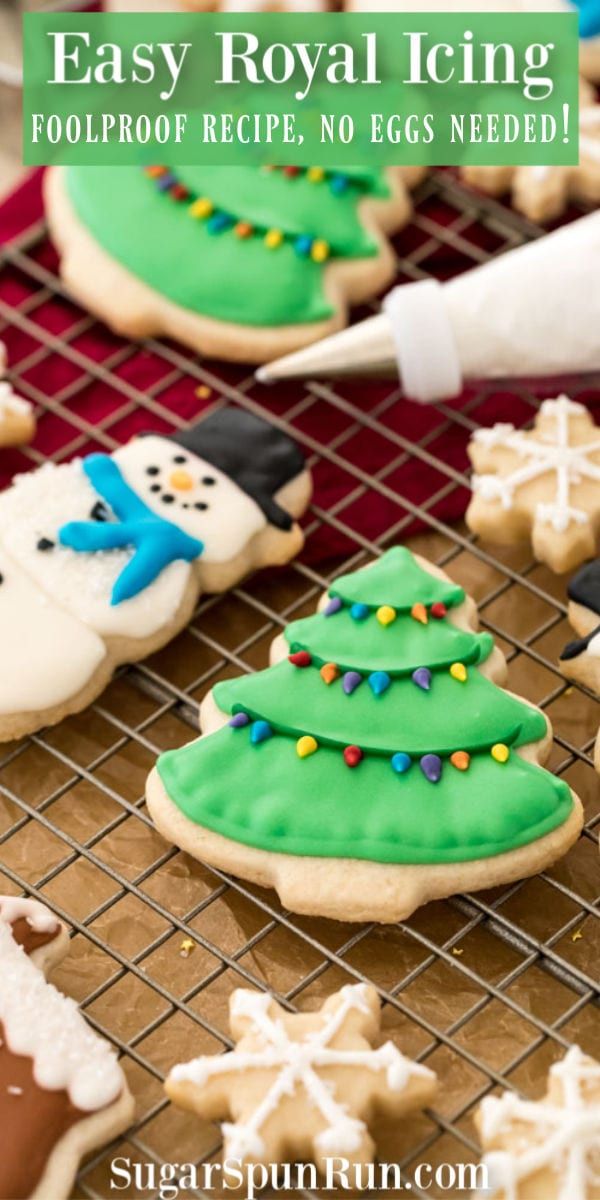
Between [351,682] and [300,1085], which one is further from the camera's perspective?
[351,682]

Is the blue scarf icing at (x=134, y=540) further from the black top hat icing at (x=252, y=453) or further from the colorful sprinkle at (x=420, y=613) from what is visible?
the colorful sprinkle at (x=420, y=613)

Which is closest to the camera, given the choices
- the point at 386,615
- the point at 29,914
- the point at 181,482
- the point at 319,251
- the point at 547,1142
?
the point at 547,1142

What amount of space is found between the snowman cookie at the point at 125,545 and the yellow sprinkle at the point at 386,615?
0.15 meters

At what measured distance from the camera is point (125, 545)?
1.51m

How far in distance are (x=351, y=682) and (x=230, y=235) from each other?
519 millimetres

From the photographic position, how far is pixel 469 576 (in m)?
1.58

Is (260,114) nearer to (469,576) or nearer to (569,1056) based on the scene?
(469,576)

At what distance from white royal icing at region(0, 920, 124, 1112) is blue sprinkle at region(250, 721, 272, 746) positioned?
235 millimetres

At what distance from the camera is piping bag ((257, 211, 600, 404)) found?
5.14 ft

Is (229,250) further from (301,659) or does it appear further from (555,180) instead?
(301,659)

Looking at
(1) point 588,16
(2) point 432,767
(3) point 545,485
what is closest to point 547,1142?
(2) point 432,767

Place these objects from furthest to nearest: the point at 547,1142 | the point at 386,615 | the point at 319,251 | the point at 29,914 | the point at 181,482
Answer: the point at 319,251, the point at 181,482, the point at 386,615, the point at 29,914, the point at 547,1142

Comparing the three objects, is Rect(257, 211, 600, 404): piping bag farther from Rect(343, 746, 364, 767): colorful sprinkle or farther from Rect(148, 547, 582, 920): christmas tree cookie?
Rect(343, 746, 364, 767): colorful sprinkle

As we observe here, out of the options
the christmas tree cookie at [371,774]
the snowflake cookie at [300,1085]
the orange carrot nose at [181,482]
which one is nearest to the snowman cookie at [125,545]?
the orange carrot nose at [181,482]
